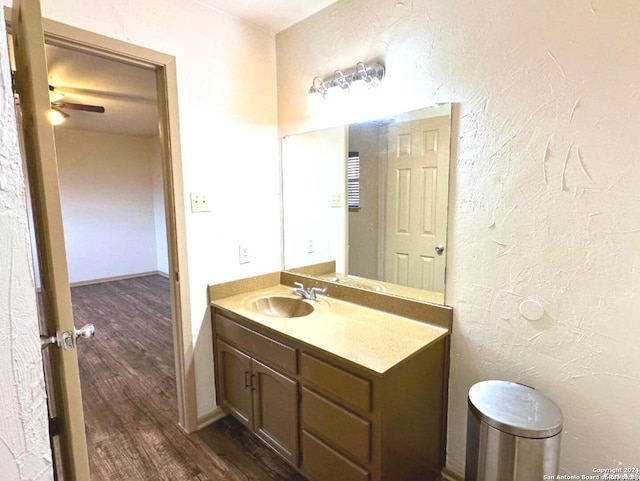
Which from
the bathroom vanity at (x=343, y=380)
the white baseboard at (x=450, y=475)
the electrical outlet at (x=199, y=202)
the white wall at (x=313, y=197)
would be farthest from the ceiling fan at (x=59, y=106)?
the white baseboard at (x=450, y=475)

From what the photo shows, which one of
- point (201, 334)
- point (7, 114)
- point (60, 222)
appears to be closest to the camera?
point (7, 114)

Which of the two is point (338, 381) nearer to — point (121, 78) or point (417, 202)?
point (417, 202)

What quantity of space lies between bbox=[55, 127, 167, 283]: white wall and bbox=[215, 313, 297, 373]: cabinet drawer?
4.27 metres

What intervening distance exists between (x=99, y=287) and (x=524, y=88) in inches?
230

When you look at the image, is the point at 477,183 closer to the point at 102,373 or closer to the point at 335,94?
the point at 335,94

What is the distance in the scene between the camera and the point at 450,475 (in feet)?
5.52

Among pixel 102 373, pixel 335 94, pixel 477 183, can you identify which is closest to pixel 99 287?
pixel 102 373

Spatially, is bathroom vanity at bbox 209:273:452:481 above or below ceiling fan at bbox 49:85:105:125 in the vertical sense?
below

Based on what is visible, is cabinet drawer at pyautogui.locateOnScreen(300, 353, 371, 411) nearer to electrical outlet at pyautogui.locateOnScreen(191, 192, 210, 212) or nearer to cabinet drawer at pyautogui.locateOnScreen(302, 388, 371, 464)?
cabinet drawer at pyautogui.locateOnScreen(302, 388, 371, 464)

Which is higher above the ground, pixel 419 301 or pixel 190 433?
pixel 419 301

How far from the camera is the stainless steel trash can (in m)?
1.18

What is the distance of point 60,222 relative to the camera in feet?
2.88

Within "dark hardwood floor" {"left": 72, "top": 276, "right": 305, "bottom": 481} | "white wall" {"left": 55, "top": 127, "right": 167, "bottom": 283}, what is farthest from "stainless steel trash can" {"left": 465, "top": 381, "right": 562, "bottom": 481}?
"white wall" {"left": 55, "top": 127, "right": 167, "bottom": 283}

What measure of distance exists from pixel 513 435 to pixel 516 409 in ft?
0.34
